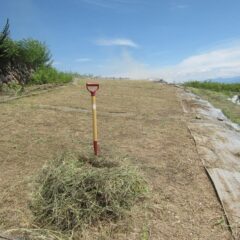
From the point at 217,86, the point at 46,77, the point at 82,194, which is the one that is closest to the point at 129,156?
the point at 82,194

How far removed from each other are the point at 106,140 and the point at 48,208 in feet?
8.39

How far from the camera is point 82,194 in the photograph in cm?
333

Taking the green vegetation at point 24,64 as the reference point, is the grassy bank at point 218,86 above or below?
below

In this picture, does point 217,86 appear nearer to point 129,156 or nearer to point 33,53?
point 33,53

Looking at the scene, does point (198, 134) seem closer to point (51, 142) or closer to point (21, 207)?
point (51, 142)

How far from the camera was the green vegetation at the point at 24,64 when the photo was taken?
11.0 metres

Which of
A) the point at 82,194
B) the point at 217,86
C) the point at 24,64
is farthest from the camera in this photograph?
the point at 217,86

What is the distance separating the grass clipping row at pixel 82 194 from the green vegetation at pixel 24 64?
24.4ft

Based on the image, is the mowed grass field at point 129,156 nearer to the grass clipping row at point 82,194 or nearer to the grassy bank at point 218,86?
the grass clipping row at point 82,194

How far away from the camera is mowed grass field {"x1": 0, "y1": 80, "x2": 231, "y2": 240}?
126 inches

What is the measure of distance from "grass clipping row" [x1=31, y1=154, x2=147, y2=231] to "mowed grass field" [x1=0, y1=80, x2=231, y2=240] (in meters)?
0.11

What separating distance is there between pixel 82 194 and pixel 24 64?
409 inches

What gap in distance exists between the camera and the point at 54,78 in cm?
1369

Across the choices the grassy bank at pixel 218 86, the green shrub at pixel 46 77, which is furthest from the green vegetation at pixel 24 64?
the grassy bank at pixel 218 86
